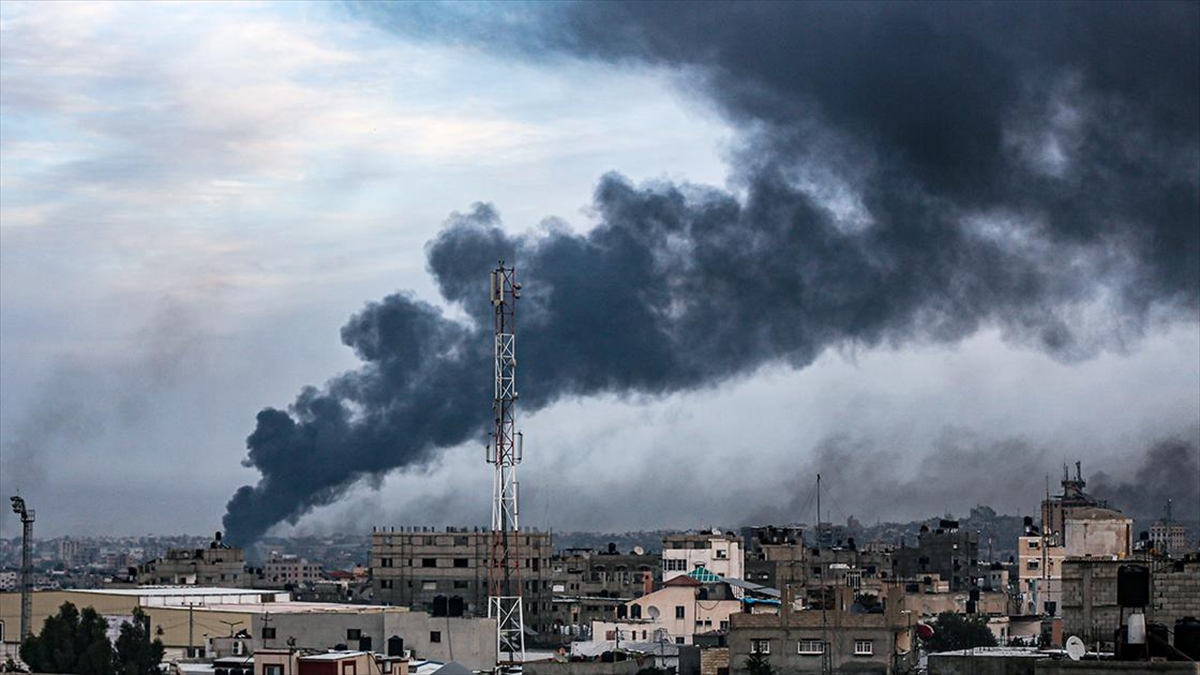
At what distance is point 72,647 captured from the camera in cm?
8281

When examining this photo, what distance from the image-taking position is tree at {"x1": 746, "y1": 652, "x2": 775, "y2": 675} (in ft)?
245

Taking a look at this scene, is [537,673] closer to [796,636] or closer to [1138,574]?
[796,636]

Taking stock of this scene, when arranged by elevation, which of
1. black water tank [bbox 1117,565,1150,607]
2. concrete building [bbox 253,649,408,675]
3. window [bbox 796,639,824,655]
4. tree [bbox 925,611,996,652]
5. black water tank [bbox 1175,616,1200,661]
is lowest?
tree [bbox 925,611,996,652]

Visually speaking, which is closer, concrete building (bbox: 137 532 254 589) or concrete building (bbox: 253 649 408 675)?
concrete building (bbox: 253 649 408 675)

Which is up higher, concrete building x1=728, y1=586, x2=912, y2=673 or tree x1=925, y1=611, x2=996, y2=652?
concrete building x1=728, y1=586, x2=912, y2=673

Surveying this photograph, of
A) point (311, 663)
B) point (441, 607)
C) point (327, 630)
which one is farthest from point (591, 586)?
point (311, 663)

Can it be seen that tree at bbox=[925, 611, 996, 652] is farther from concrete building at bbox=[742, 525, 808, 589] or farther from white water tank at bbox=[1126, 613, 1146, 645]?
white water tank at bbox=[1126, 613, 1146, 645]

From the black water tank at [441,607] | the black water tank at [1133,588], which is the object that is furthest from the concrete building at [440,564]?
the black water tank at [1133,588]

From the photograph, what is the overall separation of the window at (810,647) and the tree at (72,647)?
21.4 metres

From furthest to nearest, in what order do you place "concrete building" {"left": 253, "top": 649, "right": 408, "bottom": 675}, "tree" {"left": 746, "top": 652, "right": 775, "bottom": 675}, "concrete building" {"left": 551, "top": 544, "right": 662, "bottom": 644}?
"concrete building" {"left": 551, "top": 544, "right": 662, "bottom": 644} < "tree" {"left": 746, "top": 652, "right": 775, "bottom": 675} < "concrete building" {"left": 253, "top": 649, "right": 408, "bottom": 675}

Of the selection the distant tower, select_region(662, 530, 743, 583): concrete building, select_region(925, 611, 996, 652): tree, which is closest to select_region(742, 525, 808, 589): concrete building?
select_region(662, 530, 743, 583): concrete building

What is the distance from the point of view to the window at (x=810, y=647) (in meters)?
78.2

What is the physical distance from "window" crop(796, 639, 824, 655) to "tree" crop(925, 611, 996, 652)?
2217 cm

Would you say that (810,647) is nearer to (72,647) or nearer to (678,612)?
(72,647)
